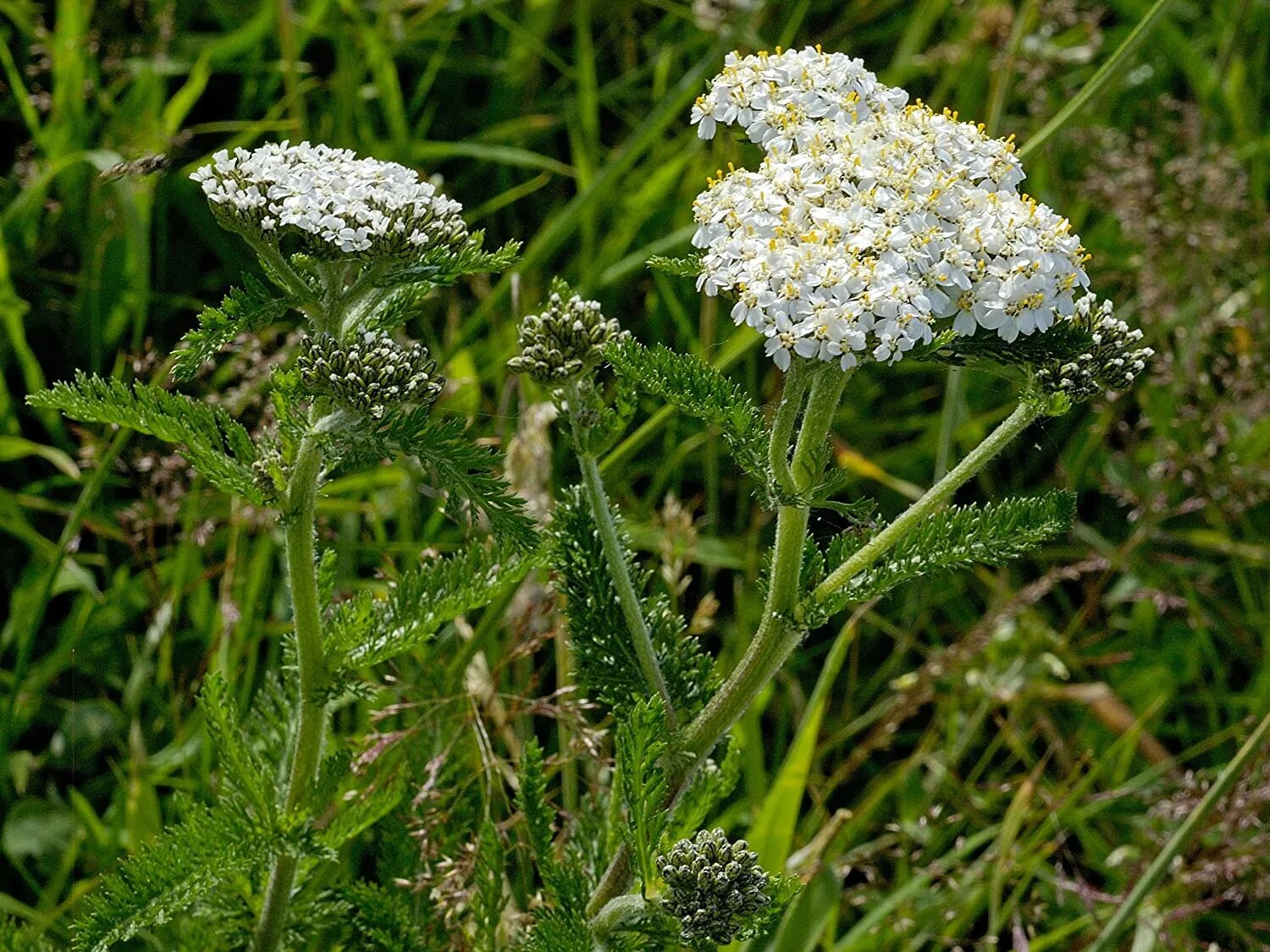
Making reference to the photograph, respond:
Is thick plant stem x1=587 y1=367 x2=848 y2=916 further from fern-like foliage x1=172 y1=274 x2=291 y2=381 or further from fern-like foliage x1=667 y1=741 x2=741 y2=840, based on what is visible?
fern-like foliage x1=172 y1=274 x2=291 y2=381

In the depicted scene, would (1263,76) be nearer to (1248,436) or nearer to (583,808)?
(1248,436)

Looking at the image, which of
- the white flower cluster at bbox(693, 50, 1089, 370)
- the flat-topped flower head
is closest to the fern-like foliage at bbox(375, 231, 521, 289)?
the white flower cluster at bbox(693, 50, 1089, 370)

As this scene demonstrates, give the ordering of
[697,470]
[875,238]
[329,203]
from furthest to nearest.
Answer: [697,470], [329,203], [875,238]

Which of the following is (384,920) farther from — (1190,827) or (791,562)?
(1190,827)

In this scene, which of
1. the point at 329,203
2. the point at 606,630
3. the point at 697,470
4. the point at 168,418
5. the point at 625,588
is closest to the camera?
the point at 329,203

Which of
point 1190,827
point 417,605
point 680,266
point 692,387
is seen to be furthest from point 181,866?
point 1190,827

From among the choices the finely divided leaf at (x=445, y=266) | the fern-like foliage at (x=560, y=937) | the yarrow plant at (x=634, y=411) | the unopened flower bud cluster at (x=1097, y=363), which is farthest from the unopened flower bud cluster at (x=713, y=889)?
the finely divided leaf at (x=445, y=266)

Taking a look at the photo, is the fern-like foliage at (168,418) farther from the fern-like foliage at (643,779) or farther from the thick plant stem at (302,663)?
the fern-like foliage at (643,779)
